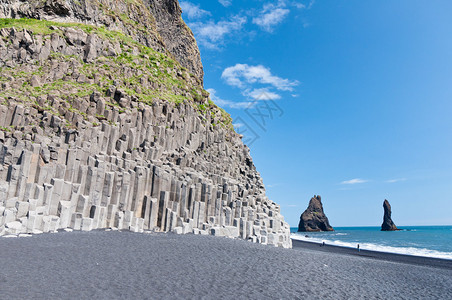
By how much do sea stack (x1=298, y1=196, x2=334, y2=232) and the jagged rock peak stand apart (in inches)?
3006

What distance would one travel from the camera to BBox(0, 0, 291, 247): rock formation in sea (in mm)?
16078

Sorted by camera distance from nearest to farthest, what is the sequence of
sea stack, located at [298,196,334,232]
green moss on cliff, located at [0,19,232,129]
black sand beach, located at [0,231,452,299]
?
1. black sand beach, located at [0,231,452,299]
2. green moss on cliff, located at [0,19,232,129]
3. sea stack, located at [298,196,334,232]

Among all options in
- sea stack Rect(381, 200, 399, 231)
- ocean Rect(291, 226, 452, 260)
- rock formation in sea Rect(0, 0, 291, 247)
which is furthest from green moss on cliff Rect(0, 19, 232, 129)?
sea stack Rect(381, 200, 399, 231)

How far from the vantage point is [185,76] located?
33469 millimetres

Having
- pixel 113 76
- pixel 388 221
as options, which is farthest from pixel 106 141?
pixel 388 221

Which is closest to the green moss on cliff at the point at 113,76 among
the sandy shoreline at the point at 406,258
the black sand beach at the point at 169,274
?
the black sand beach at the point at 169,274

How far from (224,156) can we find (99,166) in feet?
42.3

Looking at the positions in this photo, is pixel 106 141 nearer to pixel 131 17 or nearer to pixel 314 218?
pixel 131 17

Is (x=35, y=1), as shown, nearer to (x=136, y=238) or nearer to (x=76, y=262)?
(x=136, y=238)

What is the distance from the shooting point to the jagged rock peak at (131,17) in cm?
2903

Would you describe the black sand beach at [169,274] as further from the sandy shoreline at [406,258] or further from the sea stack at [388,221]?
the sea stack at [388,221]

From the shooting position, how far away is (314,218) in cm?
11200

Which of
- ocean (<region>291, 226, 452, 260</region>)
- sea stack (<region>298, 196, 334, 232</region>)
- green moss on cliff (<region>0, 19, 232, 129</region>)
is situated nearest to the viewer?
green moss on cliff (<region>0, 19, 232, 129</region>)

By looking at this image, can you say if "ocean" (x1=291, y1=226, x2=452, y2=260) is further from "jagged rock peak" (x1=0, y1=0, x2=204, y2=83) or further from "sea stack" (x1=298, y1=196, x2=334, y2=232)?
"jagged rock peak" (x1=0, y1=0, x2=204, y2=83)
